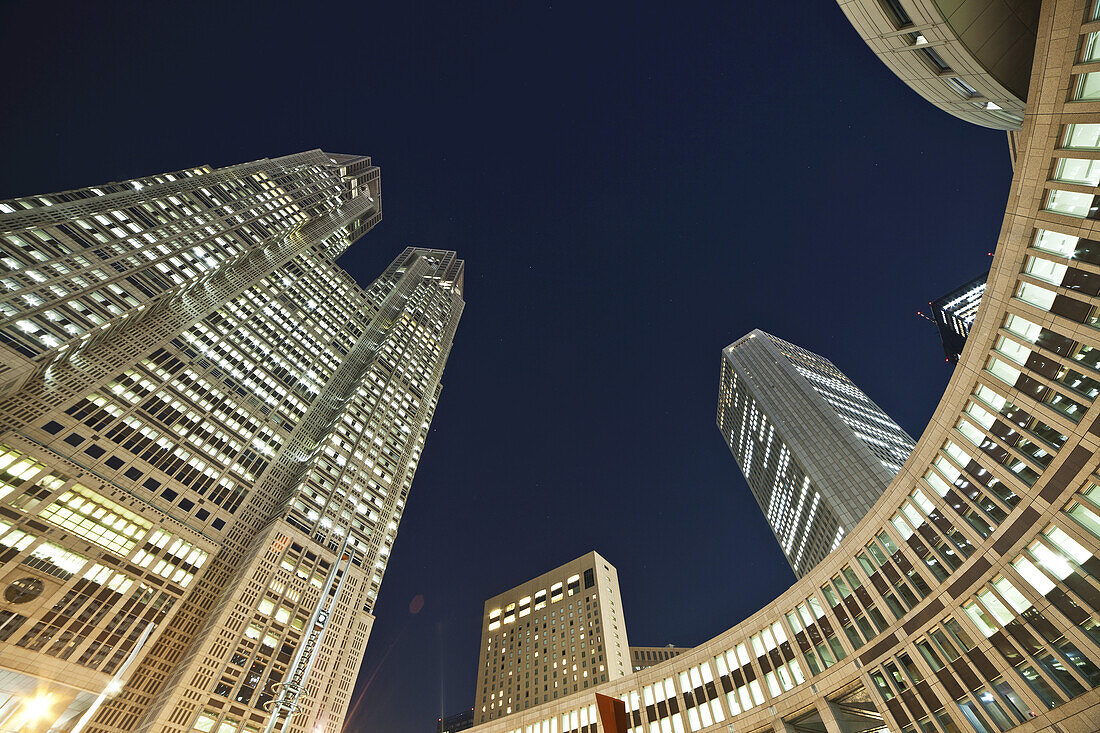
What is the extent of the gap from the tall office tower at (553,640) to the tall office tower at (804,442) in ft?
184

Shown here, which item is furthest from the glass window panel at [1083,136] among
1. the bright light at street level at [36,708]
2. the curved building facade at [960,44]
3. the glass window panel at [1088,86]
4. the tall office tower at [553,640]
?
the tall office tower at [553,640]

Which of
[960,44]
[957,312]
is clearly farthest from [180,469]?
[957,312]

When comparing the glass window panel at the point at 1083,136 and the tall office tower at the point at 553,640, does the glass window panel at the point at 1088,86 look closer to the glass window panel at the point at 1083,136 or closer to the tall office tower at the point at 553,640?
the glass window panel at the point at 1083,136

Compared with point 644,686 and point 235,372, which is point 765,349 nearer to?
point 644,686

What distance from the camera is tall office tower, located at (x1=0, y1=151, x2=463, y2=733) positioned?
45.9 metres

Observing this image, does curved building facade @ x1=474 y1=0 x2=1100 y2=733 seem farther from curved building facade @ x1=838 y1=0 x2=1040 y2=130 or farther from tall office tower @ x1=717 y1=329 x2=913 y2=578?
tall office tower @ x1=717 y1=329 x2=913 y2=578

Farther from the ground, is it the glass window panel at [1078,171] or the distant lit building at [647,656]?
the distant lit building at [647,656]

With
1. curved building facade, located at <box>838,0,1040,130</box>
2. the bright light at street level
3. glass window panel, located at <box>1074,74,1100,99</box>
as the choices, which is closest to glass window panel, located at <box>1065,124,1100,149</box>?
glass window panel, located at <box>1074,74,1100,99</box>

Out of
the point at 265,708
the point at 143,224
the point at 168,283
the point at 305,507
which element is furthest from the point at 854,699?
the point at 143,224

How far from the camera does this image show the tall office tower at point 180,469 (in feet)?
151

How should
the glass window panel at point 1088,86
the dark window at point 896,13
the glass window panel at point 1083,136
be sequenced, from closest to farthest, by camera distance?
1. the glass window panel at point 1088,86
2. the glass window panel at point 1083,136
3. the dark window at point 896,13

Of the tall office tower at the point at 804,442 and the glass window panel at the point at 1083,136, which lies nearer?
the glass window panel at the point at 1083,136

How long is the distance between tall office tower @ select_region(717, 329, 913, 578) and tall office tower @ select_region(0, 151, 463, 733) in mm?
99017

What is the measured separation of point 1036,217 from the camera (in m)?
29.5
